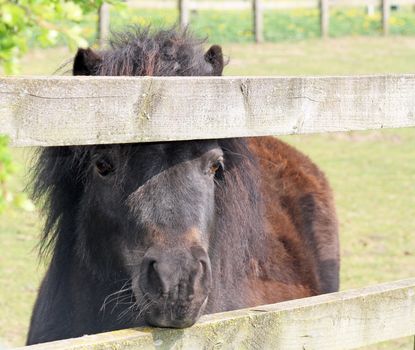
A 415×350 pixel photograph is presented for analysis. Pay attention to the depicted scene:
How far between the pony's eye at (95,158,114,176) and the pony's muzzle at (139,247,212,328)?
54cm

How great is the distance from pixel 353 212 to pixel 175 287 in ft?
Result: 24.4

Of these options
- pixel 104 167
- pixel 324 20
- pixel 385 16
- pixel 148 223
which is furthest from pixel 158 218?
pixel 385 16

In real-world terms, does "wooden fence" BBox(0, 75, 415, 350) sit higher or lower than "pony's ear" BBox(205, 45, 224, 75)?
lower

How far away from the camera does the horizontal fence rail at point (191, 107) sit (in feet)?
7.79

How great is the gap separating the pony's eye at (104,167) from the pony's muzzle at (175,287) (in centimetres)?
54

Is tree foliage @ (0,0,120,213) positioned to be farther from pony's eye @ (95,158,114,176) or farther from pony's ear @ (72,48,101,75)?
pony's ear @ (72,48,101,75)

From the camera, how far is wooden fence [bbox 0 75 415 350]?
2.41 metres

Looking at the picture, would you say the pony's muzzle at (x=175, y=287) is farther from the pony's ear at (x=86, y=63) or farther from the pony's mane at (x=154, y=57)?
the pony's ear at (x=86, y=63)

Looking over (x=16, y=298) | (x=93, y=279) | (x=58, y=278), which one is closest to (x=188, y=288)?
(x=93, y=279)

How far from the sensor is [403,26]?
28.0 m

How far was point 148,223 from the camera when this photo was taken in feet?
9.55

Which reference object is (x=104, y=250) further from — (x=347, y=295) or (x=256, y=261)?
(x=256, y=261)

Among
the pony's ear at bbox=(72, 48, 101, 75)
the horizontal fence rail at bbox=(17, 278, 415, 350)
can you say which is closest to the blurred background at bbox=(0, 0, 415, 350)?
the pony's ear at bbox=(72, 48, 101, 75)

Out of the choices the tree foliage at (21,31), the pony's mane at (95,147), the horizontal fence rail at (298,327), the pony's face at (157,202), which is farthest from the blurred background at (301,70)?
the horizontal fence rail at (298,327)
